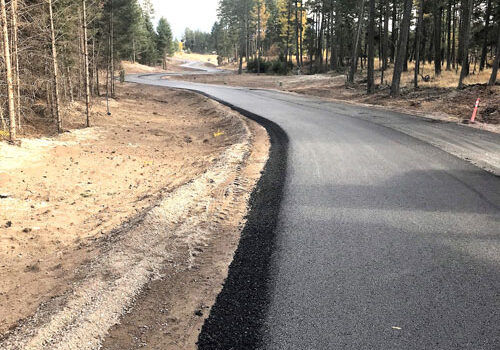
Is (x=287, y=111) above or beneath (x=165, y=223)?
above

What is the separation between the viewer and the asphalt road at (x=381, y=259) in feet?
9.75

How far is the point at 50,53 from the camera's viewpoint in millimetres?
16469

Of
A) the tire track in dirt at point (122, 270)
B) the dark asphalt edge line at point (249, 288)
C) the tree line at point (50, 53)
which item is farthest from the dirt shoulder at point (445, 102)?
the tree line at point (50, 53)

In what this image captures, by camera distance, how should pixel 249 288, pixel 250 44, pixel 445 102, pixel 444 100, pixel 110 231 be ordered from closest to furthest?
pixel 249 288
pixel 110 231
pixel 445 102
pixel 444 100
pixel 250 44

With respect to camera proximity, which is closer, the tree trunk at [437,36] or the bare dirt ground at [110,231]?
the bare dirt ground at [110,231]

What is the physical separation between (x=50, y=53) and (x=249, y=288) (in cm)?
1725

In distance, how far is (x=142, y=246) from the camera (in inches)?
188

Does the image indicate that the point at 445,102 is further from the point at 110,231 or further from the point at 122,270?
the point at 122,270

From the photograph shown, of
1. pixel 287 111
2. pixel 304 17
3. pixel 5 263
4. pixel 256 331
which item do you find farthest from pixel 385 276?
pixel 304 17

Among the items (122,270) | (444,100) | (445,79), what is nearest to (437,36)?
(445,79)

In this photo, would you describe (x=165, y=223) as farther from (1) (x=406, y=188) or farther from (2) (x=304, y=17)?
(2) (x=304, y=17)

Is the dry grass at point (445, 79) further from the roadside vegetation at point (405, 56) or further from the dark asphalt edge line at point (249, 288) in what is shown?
the dark asphalt edge line at point (249, 288)

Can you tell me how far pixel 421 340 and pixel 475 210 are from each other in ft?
11.8

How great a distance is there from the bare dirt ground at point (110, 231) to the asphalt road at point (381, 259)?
27.1 inches
